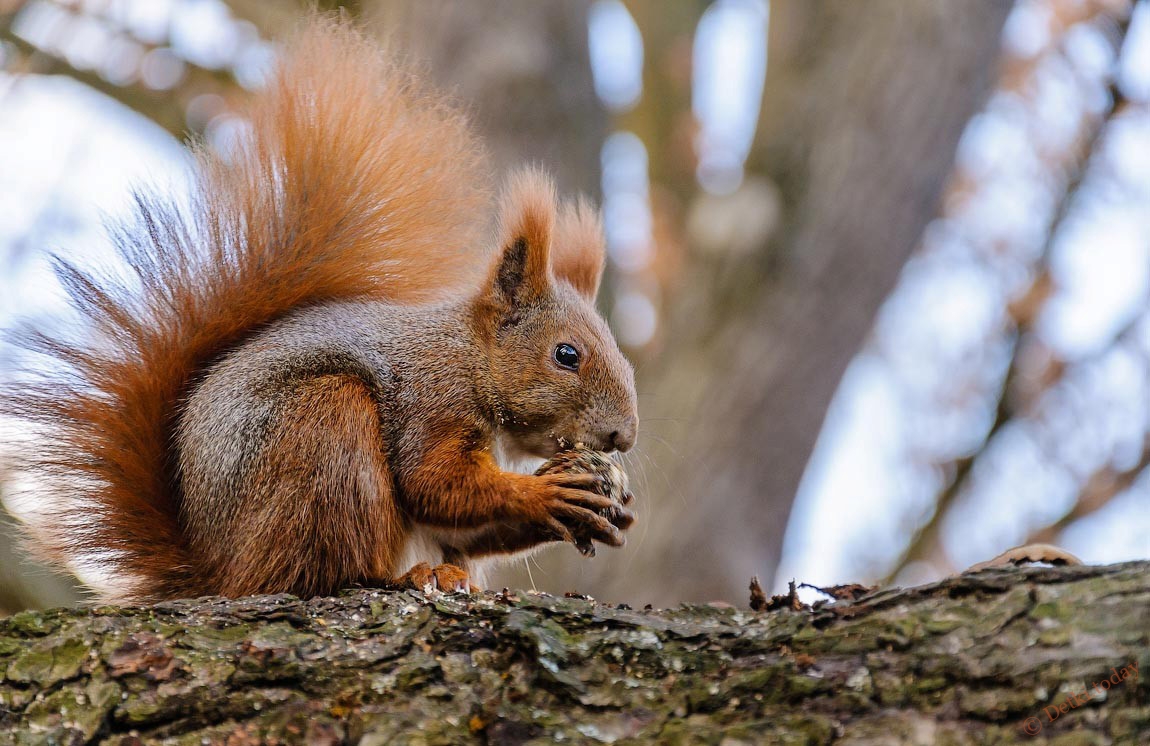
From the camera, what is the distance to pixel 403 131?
232 cm

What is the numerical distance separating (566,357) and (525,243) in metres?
0.32

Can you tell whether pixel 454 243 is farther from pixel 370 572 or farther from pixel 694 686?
pixel 694 686

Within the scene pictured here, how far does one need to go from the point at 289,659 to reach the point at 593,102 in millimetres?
2441

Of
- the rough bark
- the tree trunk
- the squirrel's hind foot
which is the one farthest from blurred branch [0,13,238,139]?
the rough bark

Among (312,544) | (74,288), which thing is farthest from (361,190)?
(312,544)

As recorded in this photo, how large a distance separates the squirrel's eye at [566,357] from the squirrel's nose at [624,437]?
0.18 metres

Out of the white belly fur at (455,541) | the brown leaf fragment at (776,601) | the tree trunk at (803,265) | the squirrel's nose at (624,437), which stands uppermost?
the tree trunk at (803,265)

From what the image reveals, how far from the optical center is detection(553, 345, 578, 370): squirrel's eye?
2.45 m

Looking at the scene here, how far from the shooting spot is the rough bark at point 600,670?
→ 4.34 ft

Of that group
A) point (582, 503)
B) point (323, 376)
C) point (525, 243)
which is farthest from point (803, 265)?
point (323, 376)

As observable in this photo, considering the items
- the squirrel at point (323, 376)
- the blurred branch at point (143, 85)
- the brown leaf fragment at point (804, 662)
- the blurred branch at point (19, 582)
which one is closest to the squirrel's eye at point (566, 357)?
the squirrel at point (323, 376)

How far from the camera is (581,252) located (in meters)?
2.85

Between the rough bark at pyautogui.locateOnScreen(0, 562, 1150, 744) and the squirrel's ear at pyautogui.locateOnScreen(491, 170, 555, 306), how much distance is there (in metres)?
1.07

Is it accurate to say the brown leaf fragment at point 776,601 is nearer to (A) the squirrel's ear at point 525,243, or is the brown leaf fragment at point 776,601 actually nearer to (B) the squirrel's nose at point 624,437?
(B) the squirrel's nose at point 624,437
